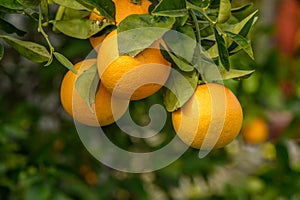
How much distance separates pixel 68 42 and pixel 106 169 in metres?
0.35

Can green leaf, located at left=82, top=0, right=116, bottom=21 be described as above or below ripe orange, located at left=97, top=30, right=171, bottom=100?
above

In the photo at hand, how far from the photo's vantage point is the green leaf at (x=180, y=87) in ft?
2.09

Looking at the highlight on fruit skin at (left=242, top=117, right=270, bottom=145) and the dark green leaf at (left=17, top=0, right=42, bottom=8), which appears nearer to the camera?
the dark green leaf at (left=17, top=0, right=42, bottom=8)

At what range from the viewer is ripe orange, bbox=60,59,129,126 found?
668 mm

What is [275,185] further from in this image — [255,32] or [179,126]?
[179,126]

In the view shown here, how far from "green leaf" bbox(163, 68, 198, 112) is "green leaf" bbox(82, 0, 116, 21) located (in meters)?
0.09

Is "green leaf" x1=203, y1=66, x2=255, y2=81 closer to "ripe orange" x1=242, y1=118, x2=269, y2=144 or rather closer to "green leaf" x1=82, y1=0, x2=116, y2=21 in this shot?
"green leaf" x1=82, y1=0, x2=116, y2=21

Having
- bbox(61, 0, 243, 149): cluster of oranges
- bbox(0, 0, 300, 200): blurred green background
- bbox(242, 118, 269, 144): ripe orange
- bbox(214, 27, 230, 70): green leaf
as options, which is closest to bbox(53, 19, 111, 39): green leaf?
bbox(61, 0, 243, 149): cluster of oranges

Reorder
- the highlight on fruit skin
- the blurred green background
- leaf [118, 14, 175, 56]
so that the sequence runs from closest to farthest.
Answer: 1. leaf [118, 14, 175, 56]
2. the blurred green background
3. the highlight on fruit skin

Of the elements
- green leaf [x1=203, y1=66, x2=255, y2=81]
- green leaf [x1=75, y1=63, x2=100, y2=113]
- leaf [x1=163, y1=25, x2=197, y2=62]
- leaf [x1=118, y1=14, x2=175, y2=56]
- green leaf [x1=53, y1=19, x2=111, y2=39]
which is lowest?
green leaf [x1=75, y1=63, x2=100, y2=113]

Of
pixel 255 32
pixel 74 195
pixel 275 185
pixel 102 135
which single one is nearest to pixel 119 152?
pixel 102 135

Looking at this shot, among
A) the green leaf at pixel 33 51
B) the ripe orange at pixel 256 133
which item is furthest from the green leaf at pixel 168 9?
the ripe orange at pixel 256 133

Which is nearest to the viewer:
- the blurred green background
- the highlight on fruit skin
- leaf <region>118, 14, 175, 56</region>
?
leaf <region>118, 14, 175, 56</region>

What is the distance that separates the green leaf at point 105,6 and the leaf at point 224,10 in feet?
0.39
